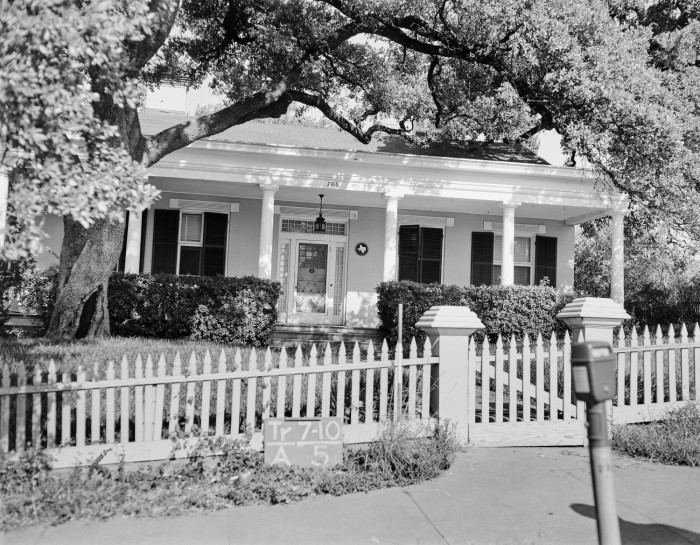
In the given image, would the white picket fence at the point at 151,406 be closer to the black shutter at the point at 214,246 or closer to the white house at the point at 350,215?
the white house at the point at 350,215

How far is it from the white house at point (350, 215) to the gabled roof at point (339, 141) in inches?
2.3

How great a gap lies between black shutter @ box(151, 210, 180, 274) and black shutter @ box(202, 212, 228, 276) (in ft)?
2.23

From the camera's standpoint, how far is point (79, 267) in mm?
7949

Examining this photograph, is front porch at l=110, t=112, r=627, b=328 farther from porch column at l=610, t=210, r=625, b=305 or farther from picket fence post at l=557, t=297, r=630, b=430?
picket fence post at l=557, t=297, r=630, b=430

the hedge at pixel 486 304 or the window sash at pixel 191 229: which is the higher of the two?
the window sash at pixel 191 229

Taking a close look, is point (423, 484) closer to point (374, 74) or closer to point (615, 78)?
point (615, 78)

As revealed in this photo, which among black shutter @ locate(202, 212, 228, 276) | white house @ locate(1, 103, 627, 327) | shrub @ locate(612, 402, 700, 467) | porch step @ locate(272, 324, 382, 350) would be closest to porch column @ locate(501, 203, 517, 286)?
white house @ locate(1, 103, 627, 327)

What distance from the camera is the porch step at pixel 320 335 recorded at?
1269 centimetres

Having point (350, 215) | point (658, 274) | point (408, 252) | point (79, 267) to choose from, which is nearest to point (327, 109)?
point (350, 215)

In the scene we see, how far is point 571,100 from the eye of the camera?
356 inches

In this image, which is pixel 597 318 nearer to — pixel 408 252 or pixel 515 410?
pixel 515 410

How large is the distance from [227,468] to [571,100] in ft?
24.1

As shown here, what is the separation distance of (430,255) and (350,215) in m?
2.24

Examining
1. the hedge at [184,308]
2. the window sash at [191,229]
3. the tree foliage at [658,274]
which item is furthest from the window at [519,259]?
the window sash at [191,229]
